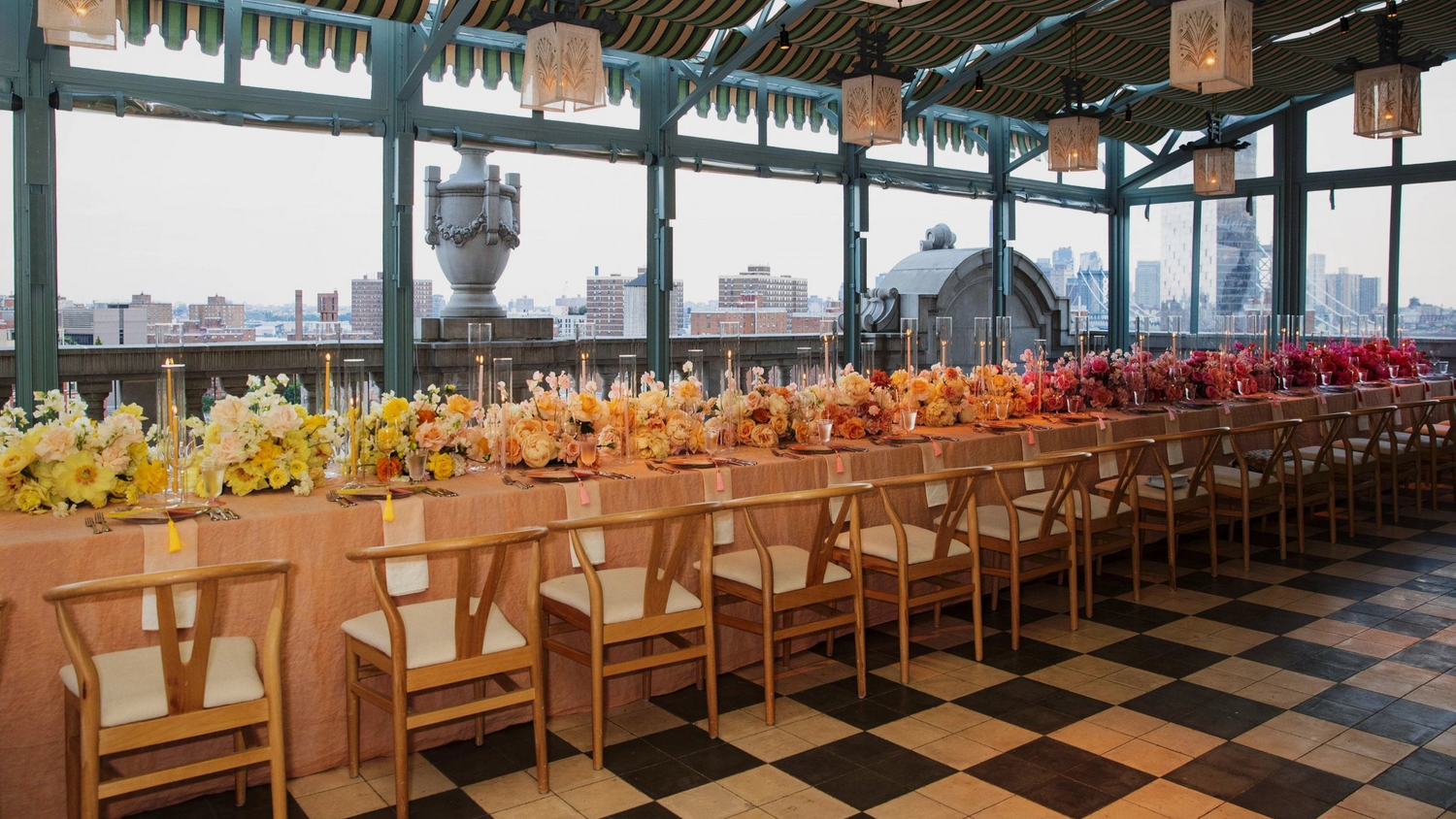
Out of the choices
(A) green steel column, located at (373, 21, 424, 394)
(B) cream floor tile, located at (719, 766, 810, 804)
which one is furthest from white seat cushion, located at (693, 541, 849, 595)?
(A) green steel column, located at (373, 21, 424, 394)

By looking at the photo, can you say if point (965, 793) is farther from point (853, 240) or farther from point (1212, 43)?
point (853, 240)

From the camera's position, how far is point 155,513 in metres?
3.12

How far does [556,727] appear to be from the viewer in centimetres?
372

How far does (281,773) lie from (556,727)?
1.13 metres

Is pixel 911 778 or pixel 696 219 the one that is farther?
pixel 696 219

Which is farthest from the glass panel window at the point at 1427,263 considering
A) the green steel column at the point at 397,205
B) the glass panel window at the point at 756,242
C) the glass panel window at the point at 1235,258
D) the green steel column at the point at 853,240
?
Result: the green steel column at the point at 397,205

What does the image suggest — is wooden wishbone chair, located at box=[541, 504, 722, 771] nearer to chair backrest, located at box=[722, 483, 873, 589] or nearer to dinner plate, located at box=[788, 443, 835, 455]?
chair backrest, located at box=[722, 483, 873, 589]

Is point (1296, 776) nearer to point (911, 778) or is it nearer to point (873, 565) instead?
point (911, 778)

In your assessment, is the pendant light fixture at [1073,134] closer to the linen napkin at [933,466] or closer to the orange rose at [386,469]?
the linen napkin at [933,466]

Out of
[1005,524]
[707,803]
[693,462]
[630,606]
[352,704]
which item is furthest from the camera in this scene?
[1005,524]

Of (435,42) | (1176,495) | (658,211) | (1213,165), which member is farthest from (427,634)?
(1213,165)

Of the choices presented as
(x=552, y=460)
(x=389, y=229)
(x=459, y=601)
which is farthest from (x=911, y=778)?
(x=389, y=229)

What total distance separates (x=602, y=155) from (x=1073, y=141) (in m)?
3.63

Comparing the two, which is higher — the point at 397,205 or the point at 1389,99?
the point at 1389,99
